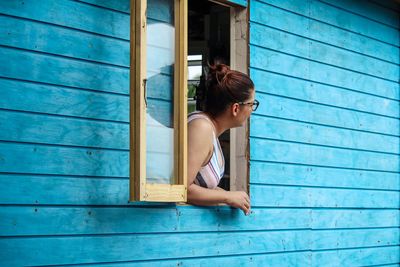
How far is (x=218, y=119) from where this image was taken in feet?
15.1

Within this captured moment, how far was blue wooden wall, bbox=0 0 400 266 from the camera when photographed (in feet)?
11.8

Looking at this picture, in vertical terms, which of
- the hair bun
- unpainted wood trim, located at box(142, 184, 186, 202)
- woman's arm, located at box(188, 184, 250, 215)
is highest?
the hair bun

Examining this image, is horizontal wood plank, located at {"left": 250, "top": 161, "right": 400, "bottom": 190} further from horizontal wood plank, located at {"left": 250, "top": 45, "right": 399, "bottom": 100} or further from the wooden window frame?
the wooden window frame

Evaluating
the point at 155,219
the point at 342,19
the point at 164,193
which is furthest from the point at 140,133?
the point at 342,19

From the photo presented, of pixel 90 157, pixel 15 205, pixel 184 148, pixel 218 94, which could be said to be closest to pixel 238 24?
pixel 218 94

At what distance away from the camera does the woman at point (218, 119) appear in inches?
175

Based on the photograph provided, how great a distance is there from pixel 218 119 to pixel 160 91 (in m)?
0.57

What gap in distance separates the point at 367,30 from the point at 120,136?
302 centimetres

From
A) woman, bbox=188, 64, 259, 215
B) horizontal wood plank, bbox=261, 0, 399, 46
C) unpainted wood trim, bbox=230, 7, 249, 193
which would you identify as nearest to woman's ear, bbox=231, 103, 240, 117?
woman, bbox=188, 64, 259, 215

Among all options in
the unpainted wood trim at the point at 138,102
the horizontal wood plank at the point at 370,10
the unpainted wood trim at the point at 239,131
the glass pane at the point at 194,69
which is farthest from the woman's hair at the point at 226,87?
the glass pane at the point at 194,69

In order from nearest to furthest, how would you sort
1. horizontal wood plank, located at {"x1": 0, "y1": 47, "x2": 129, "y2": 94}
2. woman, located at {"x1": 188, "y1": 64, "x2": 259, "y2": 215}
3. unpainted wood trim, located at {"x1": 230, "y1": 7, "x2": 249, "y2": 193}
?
horizontal wood plank, located at {"x1": 0, "y1": 47, "x2": 129, "y2": 94} < woman, located at {"x1": 188, "y1": 64, "x2": 259, "y2": 215} < unpainted wood trim, located at {"x1": 230, "y1": 7, "x2": 249, "y2": 193}

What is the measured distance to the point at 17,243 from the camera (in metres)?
3.51

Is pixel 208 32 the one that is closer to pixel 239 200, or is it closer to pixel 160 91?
pixel 239 200

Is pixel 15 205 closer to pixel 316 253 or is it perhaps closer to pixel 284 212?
pixel 284 212
